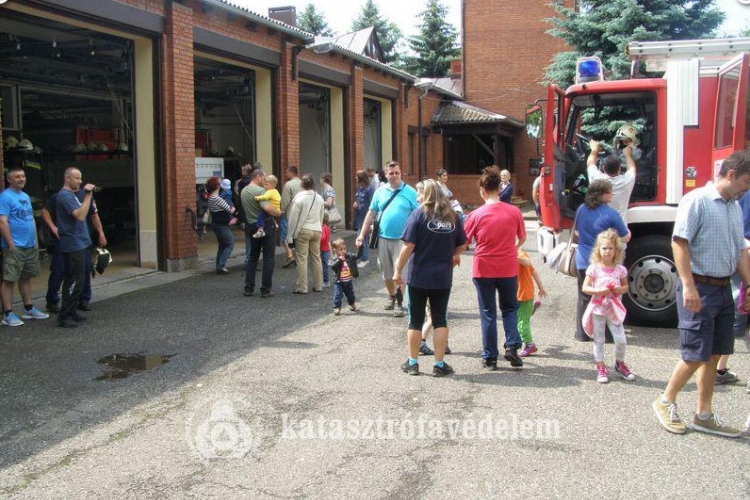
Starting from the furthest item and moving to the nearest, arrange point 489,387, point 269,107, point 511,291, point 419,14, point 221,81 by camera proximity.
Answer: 1. point 419,14
2. point 221,81
3. point 269,107
4. point 511,291
5. point 489,387

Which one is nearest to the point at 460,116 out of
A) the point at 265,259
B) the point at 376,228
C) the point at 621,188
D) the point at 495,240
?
the point at 265,259

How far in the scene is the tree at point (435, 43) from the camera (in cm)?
4725

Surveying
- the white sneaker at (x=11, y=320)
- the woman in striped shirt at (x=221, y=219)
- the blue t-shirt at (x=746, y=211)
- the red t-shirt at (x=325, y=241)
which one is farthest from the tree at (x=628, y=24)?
the white sneaker at (x=11, y=320)

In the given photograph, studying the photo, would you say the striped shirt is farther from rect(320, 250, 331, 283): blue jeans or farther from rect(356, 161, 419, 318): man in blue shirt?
→ rect(320, 250, 331, 283): blue jeans

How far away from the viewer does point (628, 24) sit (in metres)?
21.2

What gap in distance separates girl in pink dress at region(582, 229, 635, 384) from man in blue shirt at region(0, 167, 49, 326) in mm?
6281

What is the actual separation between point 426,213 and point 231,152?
57.8 ft

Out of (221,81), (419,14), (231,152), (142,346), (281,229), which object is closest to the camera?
(142,346)

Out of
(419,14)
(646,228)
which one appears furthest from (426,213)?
(419,14)

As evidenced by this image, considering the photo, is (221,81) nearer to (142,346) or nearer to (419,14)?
(142,346)

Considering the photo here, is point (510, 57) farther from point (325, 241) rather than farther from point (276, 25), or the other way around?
point (325, 241)

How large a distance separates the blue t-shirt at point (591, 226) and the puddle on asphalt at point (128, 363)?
419cm

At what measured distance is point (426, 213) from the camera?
6.32 meters

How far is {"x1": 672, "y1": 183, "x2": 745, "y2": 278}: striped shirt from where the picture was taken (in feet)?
15.8
